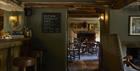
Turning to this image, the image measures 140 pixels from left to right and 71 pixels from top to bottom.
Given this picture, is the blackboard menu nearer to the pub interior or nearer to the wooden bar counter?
the pub interior

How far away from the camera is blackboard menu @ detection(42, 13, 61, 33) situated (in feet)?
26.6

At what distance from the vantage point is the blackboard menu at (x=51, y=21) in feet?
26.6

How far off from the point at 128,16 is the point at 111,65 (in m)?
1.65

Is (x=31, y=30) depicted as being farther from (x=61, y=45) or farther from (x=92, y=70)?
(x=92, y=70)

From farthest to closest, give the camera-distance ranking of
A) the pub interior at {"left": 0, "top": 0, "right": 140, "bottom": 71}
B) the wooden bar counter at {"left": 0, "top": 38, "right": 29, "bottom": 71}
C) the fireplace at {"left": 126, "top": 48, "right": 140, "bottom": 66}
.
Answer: the fireplace at {"left": 126, "top": 48, "right": 140, "bottom": 66} → the pub interior at {"left": 0, "top": 0, "right": 140, "bottom": 71} → the wooden bar counter at {"left": 0, "top": 38, "right": 29, "bottom": 71}

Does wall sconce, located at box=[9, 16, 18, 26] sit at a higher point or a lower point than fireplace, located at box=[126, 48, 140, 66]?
higher

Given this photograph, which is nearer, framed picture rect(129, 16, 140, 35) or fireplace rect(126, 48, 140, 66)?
framed picture rect(129, 16, 140, 35)

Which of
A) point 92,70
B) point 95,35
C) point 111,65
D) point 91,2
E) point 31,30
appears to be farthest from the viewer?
point 95,35

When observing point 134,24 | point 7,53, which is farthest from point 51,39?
point 7,53

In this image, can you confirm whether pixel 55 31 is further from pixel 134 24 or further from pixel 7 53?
pixel 7 53

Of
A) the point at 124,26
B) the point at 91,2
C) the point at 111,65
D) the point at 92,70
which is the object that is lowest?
the point at 92,70

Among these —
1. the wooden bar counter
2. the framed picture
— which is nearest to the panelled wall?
the wooden bar counter

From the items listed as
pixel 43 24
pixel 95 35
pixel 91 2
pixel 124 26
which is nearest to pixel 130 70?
pixel 124 26

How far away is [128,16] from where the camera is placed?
742cm
